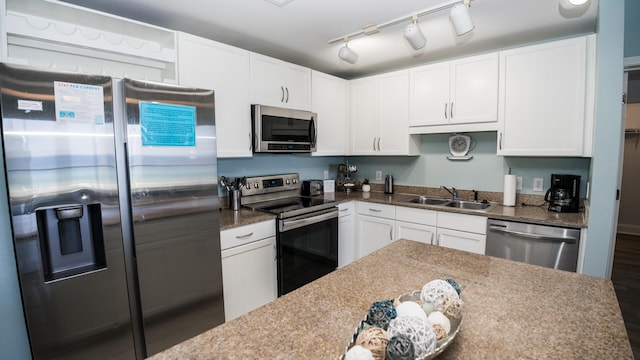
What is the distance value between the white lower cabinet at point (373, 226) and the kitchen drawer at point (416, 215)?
0.26 feet

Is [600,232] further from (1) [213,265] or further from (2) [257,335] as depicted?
(1) [213,265]

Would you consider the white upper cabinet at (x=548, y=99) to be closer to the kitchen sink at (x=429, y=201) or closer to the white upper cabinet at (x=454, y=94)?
the white upper cabinet at (x=454, y=94)

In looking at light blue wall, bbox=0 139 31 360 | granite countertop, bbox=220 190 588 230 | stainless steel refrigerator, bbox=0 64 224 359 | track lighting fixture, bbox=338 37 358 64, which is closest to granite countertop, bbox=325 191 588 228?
granite countertop, bbox=220 190 588 230

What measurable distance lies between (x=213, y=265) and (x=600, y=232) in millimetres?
2518

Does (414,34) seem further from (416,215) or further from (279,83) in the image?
(416,215)

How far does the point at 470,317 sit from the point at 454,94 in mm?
2343

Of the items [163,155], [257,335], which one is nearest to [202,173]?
[163,155]

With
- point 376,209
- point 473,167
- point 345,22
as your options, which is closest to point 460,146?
point 473,167

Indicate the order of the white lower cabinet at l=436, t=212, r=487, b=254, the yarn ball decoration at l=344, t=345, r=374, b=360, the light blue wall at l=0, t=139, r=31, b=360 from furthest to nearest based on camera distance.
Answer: the white lower cabinet at l=436, t=212, r=487, b=254, the light blue wall at l=0, t=139, r=31, b=360, the yarn ball decoration at l=344, t=345, r=374, b=360

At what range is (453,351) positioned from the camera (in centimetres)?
76

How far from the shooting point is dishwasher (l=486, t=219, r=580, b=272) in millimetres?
2057

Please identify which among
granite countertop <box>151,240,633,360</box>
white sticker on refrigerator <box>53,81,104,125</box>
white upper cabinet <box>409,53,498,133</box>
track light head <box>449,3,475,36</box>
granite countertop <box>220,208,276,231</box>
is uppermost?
track light head <box>449,3,475,36</box>

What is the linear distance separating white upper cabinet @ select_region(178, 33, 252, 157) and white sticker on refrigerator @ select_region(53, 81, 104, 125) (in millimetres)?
684

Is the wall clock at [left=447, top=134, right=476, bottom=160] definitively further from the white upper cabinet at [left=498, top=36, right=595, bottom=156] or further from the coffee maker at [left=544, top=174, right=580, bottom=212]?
the coffee maker at [left=544, top=174, right=580, bottom=212]
